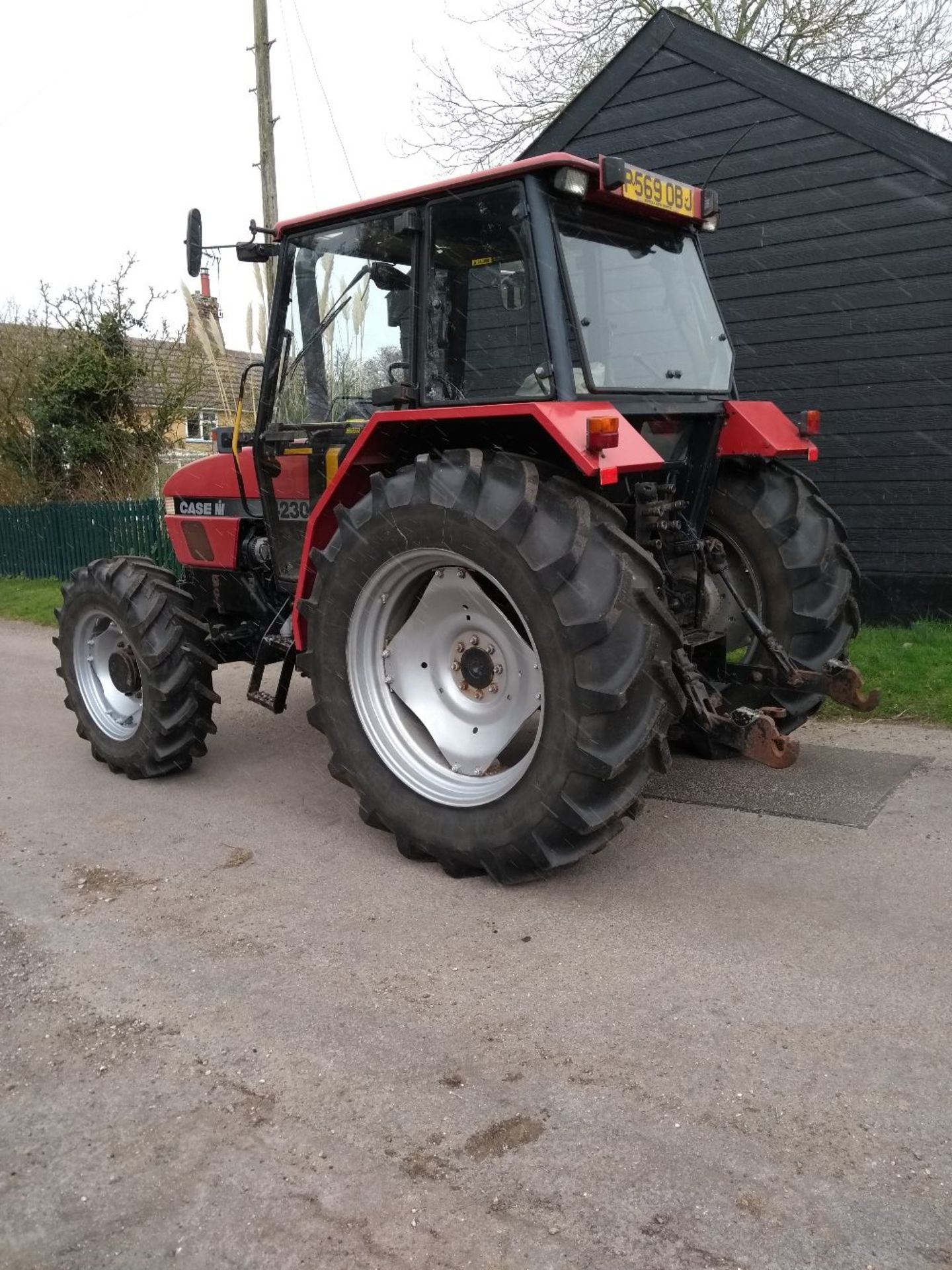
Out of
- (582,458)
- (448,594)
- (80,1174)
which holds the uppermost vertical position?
(582,458)

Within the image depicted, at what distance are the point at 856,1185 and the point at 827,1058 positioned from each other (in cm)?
47

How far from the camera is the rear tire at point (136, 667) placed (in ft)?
16.5

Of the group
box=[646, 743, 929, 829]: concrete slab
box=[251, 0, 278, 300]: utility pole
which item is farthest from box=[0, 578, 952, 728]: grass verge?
box=[251, 0, 278, 300]: utility pole

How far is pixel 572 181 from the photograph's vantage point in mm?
3723

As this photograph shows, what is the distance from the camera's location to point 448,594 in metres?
4.14

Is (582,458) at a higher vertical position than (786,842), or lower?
higher

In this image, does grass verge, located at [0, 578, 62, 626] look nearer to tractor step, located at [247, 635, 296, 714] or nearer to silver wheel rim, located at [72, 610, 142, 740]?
silver wheel rim, located at [72, 610, 142, 740]

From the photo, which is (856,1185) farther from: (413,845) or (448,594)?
(448,594)

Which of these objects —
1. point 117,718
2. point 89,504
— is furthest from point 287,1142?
point 89,504

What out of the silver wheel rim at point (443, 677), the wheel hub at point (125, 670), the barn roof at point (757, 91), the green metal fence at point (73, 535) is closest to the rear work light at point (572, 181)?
the silver wheel rim at point (443, 677)

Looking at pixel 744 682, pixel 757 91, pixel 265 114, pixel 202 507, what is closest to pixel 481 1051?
pixel 744 682

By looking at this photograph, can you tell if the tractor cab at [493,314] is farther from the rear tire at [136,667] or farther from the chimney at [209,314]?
the chimney at [209,314]

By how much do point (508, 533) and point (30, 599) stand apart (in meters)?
10.6

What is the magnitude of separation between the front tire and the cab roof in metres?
1.00
